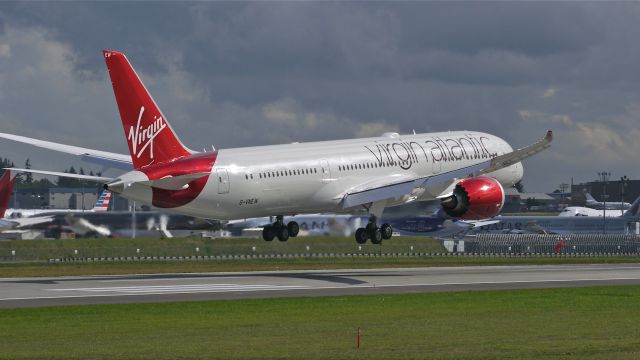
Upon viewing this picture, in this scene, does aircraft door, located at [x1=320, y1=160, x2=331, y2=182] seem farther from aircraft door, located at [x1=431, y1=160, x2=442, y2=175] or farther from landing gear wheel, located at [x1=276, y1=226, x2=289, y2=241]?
aircraft door, located at [x1=431, y1=160, x2=442, y2=175]

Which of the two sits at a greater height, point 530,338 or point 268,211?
point 268,211

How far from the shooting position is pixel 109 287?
5297 cm

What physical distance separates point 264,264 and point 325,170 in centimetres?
1936

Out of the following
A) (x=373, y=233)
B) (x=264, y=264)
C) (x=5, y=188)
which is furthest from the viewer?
(x=5, y=188)

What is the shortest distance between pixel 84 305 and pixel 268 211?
1739 centimetres

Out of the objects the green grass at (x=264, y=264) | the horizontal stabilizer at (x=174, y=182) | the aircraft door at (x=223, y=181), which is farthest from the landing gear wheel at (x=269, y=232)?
the horizontal stabilizer at (x=174, y=182)

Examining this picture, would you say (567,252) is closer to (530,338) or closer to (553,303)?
(553,303)

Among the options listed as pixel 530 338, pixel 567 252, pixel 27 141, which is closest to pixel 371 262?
pixel 567 252

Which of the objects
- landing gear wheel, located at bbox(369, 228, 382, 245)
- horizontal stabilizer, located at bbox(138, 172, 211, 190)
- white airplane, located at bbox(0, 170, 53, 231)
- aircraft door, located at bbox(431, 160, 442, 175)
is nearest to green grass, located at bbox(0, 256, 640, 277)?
landing gear wheel, located at bbox(369, 228, 382, 245)

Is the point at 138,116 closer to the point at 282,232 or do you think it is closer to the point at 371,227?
the point at 282,232

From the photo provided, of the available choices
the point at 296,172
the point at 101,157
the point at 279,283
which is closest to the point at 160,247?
the point at 101,157

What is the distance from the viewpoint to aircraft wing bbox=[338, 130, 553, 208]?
59.7 m

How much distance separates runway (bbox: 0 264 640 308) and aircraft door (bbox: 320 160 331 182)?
5.41 meters

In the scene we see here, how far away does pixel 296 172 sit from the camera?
193 feet
